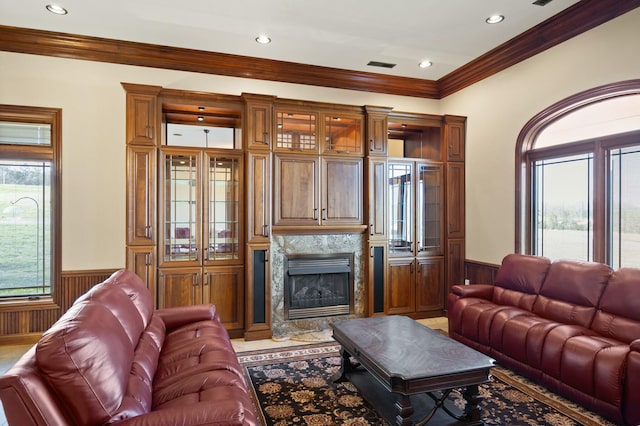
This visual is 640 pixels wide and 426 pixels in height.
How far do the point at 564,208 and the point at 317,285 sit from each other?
9.64 feet

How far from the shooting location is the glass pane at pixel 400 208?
Answer: 502 centimetres

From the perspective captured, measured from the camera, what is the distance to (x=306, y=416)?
2602 millimetres

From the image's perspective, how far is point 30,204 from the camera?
13.7 feet

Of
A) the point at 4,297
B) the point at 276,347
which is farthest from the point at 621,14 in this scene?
the point at 4,297

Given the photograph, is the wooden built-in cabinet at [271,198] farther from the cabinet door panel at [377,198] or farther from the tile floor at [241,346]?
the tile floor at [241,346]

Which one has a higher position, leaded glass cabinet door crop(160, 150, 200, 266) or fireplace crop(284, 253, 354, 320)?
leaded glass cabinet door crop(160, 150, 200, 266)

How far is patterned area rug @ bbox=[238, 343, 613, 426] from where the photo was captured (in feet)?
8.42

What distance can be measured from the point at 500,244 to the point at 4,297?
19.1 ft

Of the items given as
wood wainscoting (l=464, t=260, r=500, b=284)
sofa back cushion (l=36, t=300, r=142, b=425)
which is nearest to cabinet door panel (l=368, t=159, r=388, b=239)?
wood wainscoting (l=464, t=260, r=500, b=284)

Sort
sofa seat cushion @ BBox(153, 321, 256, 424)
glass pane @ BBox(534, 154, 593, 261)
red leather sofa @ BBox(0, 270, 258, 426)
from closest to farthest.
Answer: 1. red leather sofa @ BBox(0, 270, 258, 426)
2. sofa seat cushion @ BBox(153, 321, 256, 424)
3. glass pane @ BBox(534, 154, 593, 261)

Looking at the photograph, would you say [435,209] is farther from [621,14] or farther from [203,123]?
[203,123]

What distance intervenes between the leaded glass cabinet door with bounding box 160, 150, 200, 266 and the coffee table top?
2098 mm

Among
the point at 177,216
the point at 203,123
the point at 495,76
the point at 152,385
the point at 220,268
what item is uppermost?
the point at 495,76

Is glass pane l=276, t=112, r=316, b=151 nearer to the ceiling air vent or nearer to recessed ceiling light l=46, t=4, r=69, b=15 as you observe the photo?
the ceiling air vent
